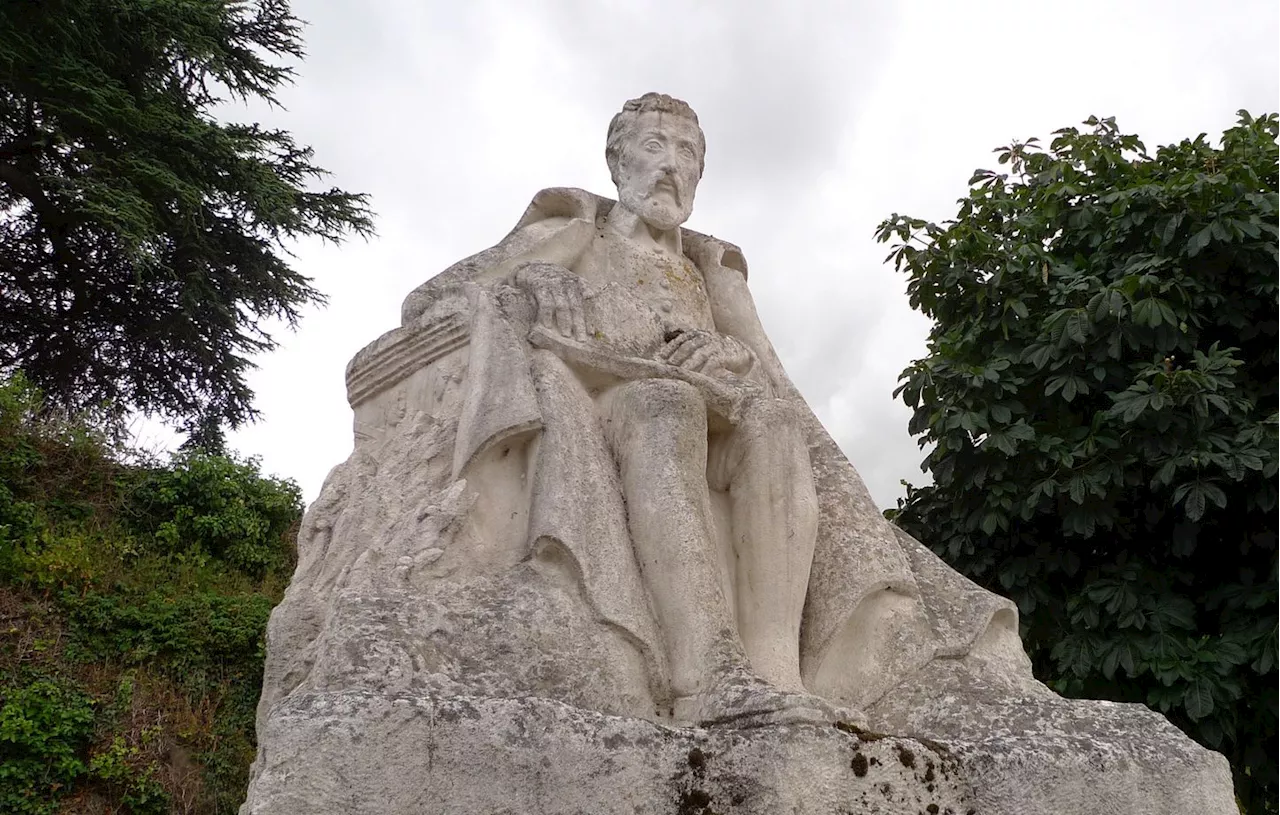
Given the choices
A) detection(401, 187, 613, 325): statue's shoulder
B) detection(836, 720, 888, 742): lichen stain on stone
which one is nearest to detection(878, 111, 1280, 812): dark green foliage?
detection(401, 187, 613, 325): statue's shoulder

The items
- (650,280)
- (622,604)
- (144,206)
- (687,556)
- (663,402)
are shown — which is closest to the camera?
(622,604)

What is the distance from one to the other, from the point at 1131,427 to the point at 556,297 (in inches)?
130

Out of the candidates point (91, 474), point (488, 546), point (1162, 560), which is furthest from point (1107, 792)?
point (91, 474)

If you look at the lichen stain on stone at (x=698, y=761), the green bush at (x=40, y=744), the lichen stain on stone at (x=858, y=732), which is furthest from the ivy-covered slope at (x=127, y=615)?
the lichen stain on stone at (x=858, y=732)

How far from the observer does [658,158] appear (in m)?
4.72

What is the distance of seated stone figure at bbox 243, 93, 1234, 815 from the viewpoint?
9.32 feet

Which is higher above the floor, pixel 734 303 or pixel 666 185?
pixel 666 185

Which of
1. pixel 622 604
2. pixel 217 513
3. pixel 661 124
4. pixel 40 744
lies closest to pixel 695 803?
pixel 622 604

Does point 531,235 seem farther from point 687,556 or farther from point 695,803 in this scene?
point 695,803

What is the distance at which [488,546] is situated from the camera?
3.59 m

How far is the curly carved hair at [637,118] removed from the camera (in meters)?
4.79

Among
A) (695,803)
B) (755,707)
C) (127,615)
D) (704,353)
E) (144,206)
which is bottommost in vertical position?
(695,803)

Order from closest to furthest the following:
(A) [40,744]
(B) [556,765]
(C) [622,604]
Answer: (B) [556,765], (C) [622,604], (A) [40,744]

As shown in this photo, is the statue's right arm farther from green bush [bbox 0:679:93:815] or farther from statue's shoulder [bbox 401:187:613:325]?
green bush [bbox 0:679:93:815]
